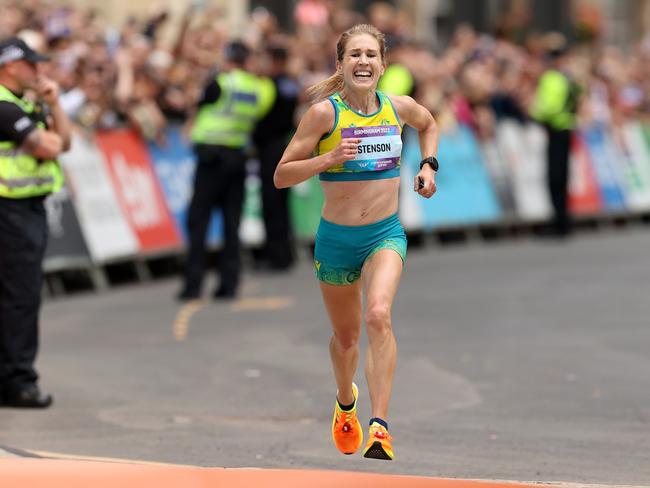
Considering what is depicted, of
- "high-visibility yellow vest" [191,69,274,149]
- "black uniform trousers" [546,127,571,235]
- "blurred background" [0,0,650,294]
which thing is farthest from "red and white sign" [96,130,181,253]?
"black uniform trousers" [546,127,571,235]

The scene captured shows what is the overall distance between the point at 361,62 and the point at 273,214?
10.4 meters

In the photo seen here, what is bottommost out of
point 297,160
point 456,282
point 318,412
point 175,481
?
point 456,282

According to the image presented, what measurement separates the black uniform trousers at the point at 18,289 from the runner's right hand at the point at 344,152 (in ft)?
9.48

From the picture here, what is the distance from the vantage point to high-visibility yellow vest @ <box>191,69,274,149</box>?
593 inches

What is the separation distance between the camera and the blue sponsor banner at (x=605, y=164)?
25.2m

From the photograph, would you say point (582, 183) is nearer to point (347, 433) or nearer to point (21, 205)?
point (21, 205)

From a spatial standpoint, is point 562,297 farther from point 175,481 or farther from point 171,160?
point 175,481

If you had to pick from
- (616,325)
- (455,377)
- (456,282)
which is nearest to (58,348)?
(455,377)

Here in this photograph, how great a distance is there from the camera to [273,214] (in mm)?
18031

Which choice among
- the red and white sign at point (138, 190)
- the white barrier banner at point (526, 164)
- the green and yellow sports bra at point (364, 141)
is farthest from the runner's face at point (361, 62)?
the white barrier banner at point (526, 164)

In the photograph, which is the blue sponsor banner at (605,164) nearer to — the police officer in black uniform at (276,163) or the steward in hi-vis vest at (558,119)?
the steward in hi-vis vest at (558,119)

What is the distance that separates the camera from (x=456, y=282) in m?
16.8

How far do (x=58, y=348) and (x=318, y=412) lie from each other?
338 centimetres

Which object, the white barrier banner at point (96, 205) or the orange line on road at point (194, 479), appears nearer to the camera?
the orange line on road at point (194, 479)
